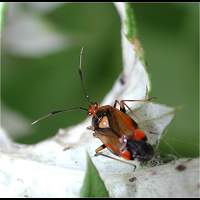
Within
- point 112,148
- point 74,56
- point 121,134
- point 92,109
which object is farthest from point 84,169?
point 74,56

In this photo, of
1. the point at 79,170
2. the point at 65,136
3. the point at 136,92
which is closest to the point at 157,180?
the point at 79,170

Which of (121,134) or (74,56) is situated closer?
(121,134)

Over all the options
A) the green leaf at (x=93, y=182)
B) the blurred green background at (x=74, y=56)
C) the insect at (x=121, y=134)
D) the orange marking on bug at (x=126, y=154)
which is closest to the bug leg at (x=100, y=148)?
the insect at (x=121, y=134)

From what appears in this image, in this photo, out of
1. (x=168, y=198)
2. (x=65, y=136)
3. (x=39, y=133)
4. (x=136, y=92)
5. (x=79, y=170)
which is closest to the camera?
(x=168, y=198)

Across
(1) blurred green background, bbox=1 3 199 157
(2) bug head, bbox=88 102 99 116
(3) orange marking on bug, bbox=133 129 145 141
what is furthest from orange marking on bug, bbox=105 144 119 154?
(1) blurred green background, bbox=1 3 199 157

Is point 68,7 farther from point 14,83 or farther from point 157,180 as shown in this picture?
point 157,180

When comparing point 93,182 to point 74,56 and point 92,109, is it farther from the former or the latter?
point 74,56

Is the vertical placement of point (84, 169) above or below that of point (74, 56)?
above
